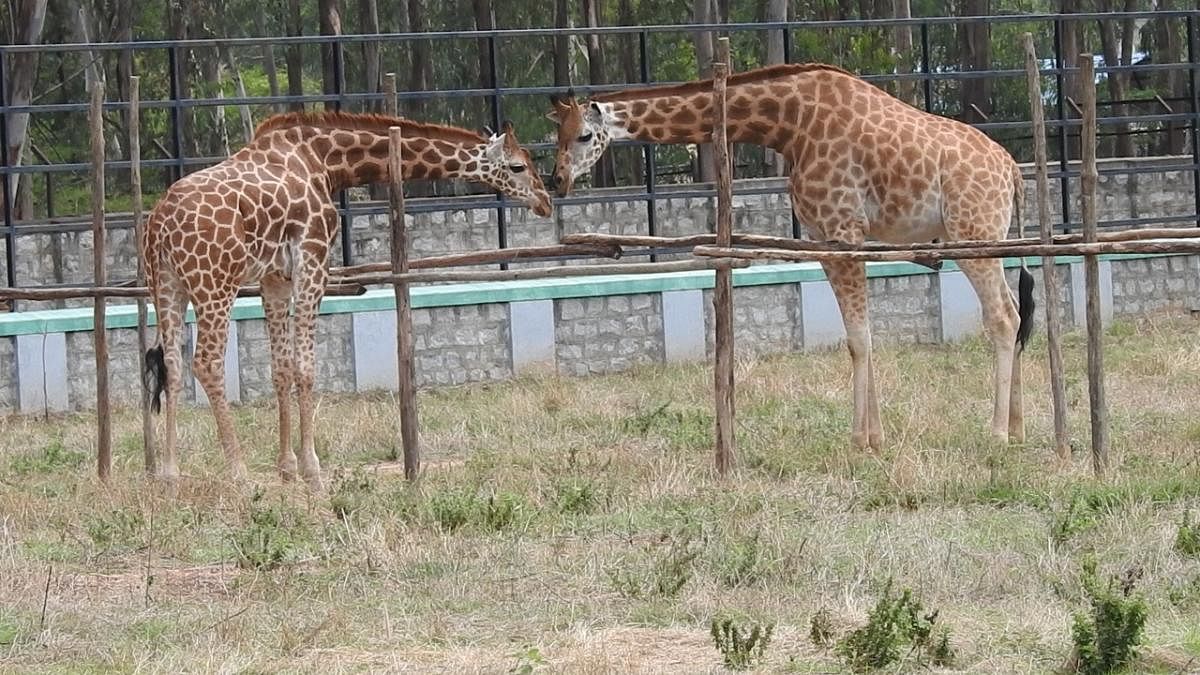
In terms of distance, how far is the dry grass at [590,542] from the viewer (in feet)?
23.2

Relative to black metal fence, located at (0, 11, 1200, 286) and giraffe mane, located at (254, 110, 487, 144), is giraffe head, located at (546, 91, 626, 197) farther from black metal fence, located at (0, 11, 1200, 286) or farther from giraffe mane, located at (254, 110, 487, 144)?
black metal fence, located at (0, 11, 1200, 286)

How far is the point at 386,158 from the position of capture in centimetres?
1170

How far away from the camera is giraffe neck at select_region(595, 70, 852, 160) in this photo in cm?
1203

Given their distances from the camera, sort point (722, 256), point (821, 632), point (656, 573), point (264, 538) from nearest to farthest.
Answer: point (821, 632) < point (656, 573) < point (264, 538) < point (722, 256)

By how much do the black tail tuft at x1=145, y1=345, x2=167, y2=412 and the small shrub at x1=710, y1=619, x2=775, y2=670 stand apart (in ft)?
16.9

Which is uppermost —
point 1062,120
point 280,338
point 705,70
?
point 705,70

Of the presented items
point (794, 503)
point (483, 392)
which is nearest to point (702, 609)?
point (794, 503)

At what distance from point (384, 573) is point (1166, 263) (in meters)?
12.5

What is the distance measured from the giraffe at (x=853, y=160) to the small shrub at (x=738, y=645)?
5.15 meters

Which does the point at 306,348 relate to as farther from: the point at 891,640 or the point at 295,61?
the point at 295,61

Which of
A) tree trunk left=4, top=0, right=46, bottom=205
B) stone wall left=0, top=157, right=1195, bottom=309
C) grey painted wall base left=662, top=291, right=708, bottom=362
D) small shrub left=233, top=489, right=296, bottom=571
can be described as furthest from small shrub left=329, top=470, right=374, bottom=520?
tree trunk left=4, top=0, right=46, bottom=205

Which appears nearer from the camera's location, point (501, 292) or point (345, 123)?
point (345, 123)

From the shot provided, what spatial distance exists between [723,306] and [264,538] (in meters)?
3.13

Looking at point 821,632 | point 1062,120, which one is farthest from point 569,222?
point 821,632
